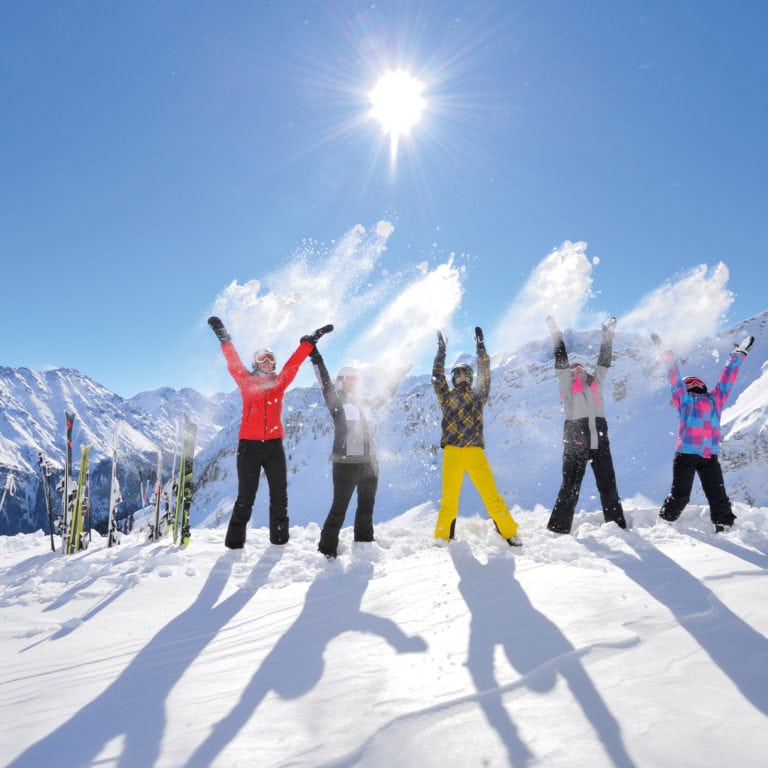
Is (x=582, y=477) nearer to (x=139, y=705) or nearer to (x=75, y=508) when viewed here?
(x=139, y=705)

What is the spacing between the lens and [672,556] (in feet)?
15.2

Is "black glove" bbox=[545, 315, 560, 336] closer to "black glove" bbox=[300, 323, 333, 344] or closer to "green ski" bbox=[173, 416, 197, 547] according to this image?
"black glove" bbox=[300, 323, 333, 344]

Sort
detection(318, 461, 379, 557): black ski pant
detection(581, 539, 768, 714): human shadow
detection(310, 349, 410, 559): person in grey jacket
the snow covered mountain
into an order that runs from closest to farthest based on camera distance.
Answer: detection(581, 539, 768, 714): human shadow < detection(318, 461, 379, 557): black ski pant < detection(310, 349, 410, 559): person in grey jacket < the snow covered mountain

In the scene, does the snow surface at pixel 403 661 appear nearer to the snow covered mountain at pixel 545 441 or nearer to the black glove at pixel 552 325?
the black glove at pixel 552 325

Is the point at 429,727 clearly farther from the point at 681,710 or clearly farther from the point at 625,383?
the point at 625,383

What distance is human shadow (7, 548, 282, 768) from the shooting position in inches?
77.5

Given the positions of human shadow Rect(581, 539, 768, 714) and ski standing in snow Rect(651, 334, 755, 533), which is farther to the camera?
ski standing in snow Rect(651, 334, 755, 533)

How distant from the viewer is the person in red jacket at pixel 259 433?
6047 mm

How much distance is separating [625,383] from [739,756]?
4955cm

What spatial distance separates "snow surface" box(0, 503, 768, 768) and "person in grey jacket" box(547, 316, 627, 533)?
111 cm

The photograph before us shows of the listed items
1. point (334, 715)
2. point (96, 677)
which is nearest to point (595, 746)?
point (334, 715)

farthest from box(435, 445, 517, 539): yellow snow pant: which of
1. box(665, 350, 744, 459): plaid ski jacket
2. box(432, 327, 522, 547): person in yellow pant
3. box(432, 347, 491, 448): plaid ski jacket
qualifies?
box(665, 350, 744, 459): plaid ski jacket

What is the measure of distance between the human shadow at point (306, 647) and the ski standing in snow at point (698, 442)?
15.4 feet

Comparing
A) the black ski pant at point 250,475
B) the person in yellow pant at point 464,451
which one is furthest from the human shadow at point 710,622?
the black ski pant at point 250,475
